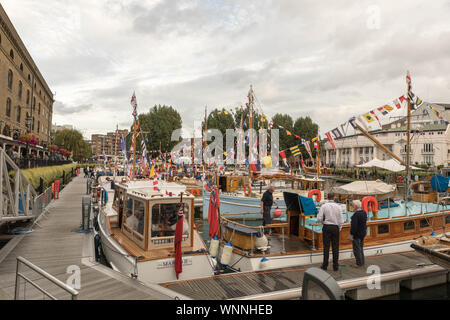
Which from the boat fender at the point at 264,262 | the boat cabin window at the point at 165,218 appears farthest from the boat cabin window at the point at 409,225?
the boat cabin window at the point at 165,218

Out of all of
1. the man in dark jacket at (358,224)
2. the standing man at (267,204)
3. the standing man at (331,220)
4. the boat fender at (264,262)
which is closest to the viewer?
the standing man at (331,220)

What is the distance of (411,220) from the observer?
1159 cm

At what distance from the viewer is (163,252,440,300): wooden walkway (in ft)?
22.7

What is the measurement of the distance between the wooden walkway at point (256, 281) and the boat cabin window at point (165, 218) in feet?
4.74

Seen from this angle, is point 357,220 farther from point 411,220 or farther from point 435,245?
point 411,220

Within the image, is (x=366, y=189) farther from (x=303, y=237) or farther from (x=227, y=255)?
(x=227, y=255)

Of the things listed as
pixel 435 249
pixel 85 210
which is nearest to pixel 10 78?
pixel 85 210

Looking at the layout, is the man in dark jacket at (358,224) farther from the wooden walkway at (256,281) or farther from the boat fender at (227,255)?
the boat fender at (227,255)

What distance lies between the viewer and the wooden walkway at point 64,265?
628 cm

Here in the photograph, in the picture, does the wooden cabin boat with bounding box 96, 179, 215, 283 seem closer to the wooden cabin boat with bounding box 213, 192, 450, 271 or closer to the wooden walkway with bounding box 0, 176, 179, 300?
the wooden walkway with bounding box 0, 176, 179, 300

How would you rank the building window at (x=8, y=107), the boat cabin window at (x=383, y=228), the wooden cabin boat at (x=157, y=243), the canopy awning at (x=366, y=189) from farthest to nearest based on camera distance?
the building window at (x=8, y=107) < the canopy awning at (x=366, y=189) < the boat cabin window at (x=383, y=228) < the wooden cabin boat at (x=157, y=243)

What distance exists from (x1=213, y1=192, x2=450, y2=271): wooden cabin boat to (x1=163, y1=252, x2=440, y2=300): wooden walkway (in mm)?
688

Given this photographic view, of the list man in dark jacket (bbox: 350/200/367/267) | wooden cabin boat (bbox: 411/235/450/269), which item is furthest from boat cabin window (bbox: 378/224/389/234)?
man in dark jacket (bbox: 350/200/367/267)

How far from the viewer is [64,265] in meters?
8.25
